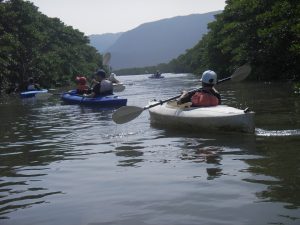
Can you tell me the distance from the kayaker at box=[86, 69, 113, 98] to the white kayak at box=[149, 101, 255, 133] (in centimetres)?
681

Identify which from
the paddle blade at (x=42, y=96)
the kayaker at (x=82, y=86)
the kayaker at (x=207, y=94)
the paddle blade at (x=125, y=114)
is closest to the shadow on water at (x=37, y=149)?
the paddle blade at (x=125, y=114)

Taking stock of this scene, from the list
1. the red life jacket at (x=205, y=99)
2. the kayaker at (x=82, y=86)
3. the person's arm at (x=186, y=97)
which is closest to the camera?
the red life jacket at (x=205, y=99)

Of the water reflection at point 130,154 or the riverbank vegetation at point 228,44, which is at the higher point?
the riverbank vegetation at point 228,44

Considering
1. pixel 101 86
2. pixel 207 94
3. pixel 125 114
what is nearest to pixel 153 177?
pixel 207 94

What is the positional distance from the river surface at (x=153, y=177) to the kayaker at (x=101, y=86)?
271 inches

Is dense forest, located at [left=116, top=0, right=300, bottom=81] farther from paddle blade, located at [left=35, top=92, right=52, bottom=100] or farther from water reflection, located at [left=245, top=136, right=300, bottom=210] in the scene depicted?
water reflection, located at [left=245, top=136, right=300, bottom=210]

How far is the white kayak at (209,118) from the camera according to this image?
870 centimetres

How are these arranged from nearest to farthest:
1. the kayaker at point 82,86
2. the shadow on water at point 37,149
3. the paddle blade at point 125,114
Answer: the shadow on water at point 37,149 → the paddle blade at point 125,114 → the kayaker at point 82,86

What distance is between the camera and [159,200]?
4887 millimetres

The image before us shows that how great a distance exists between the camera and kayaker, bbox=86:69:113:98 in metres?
17.2

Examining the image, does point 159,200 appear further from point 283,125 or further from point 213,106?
point 283,125

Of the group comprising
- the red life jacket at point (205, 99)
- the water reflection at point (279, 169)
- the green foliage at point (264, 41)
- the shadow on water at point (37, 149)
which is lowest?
the shadow on water at point (37, 149)

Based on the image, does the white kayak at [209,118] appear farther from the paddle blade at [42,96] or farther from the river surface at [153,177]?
the paddle blade at [42,96]

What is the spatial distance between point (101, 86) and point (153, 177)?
11.7m
